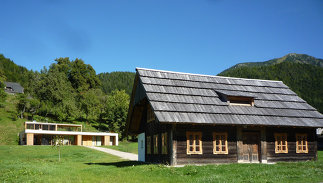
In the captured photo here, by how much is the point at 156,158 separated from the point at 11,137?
124 ft

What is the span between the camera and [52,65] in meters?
80.7

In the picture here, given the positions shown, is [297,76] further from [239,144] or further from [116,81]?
[239,144]

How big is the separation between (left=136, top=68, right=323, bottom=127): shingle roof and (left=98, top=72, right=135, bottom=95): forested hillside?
97935 mm

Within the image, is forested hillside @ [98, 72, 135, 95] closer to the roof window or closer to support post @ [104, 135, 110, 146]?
support post @ [104, 135, 110, 146]

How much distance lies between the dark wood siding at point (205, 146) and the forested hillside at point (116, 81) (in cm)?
10147

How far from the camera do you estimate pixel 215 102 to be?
21.0m

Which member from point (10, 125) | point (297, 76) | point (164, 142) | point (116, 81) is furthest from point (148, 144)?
point (116, 81)

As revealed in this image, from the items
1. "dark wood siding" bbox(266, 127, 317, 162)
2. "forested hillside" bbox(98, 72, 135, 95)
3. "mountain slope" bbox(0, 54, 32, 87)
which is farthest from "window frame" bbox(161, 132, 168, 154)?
"mountain slope" bbox(0, 54, 32, 87)

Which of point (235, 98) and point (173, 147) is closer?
point (173, 147)

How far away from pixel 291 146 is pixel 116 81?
4519 inches

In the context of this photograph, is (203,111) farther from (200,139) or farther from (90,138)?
(90,138)

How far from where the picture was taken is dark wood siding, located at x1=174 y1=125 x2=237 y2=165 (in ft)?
61.1

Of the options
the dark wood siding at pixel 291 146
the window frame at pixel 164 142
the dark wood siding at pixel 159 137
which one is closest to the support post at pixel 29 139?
the dark wood siding at pixel 159 137

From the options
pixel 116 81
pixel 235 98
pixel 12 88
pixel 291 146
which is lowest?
pixel 291 146
